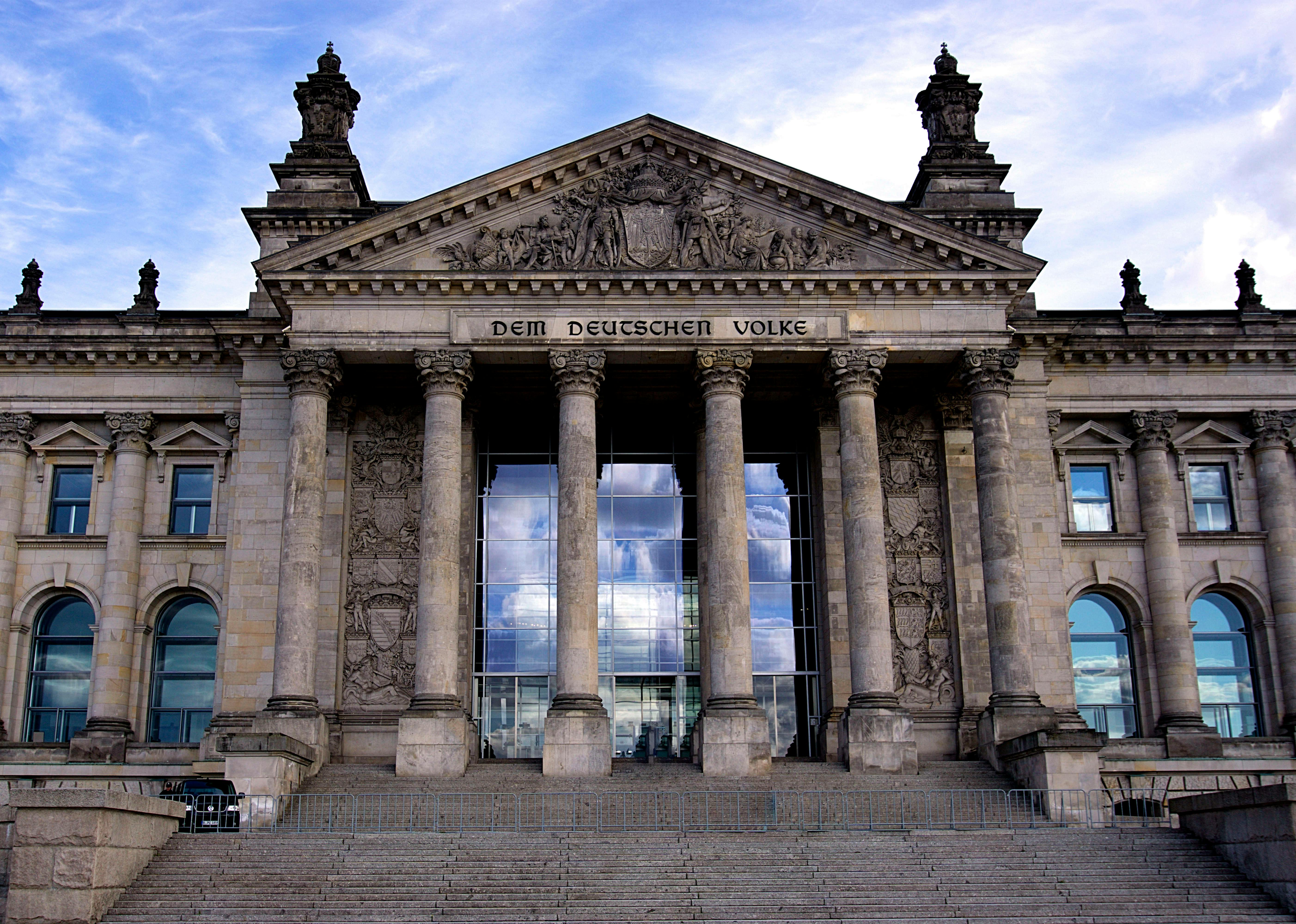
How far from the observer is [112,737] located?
3709 centimetres

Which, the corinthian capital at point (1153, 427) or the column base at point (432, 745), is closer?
the column base at point (432, 745)

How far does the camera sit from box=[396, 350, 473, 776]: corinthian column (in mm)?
32250

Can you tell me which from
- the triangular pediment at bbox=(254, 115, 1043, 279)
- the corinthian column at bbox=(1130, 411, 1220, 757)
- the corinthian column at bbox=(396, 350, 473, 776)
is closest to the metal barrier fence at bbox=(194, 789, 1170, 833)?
the corinthian column at bbox=(396, 350, 473, 776)

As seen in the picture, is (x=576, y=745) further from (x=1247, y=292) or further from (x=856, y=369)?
(x=1247, y=292)

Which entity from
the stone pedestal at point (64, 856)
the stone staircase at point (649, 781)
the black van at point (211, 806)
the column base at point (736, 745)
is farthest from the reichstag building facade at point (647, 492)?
the stone pedestal at point (64, 856)

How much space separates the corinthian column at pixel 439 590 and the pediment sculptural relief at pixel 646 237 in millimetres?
3251

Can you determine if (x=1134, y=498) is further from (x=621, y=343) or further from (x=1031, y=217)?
(x=621, y=343)

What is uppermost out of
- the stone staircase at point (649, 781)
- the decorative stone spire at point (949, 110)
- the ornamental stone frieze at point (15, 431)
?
the decorative stone spire at point (949, 110)

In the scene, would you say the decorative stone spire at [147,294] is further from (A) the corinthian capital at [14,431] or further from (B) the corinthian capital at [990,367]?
(B) the corinthian capital at [990,367]

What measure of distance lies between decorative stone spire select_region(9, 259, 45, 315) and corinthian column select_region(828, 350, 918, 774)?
24.6 m

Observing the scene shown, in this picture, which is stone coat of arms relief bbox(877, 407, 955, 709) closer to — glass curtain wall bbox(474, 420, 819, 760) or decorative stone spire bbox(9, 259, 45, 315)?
glass curtain wall bbox(474, 420, 819, 760)

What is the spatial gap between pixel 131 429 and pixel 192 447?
Result: 5.97 feet

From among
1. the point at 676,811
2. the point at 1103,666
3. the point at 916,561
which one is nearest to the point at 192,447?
the point at 676,811

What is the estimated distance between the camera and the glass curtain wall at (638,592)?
124 ft
